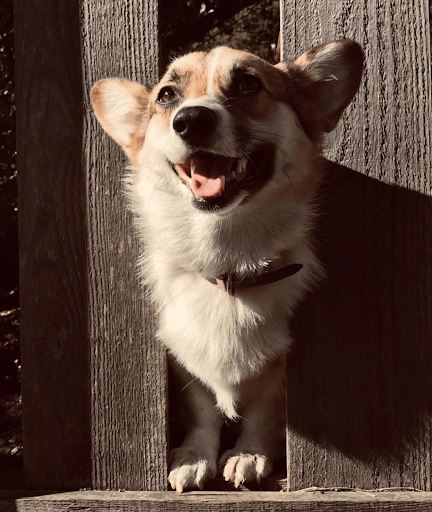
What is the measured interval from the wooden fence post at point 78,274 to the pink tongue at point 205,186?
350 mm

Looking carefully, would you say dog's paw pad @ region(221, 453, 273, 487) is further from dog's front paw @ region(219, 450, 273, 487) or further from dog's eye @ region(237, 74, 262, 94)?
dog's eye @ region(237, 74, 262, 94)

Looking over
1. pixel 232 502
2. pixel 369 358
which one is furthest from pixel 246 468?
pixel 369 358

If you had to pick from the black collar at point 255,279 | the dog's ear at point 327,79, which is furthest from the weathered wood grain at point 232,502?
the dog's ear at point 327,79

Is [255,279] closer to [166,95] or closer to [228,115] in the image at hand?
[228,115]

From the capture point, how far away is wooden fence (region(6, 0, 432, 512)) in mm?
2309

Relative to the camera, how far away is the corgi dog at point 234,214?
7.61ft

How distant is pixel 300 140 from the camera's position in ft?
7.96

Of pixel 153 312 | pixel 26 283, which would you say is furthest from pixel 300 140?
pixel 26 283

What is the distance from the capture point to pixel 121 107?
2.47m

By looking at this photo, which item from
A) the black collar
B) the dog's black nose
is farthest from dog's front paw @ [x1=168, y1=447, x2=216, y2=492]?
the dog's black nose

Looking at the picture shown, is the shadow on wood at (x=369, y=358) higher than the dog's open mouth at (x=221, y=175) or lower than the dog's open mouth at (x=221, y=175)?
lower

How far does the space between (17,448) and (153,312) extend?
113cm

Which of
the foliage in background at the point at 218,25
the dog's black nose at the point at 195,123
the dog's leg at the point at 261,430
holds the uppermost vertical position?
the foliage in background at the point at 218,25

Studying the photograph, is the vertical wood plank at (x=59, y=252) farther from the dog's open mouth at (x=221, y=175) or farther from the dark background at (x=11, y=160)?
the dark background at (x=11, y=160)
